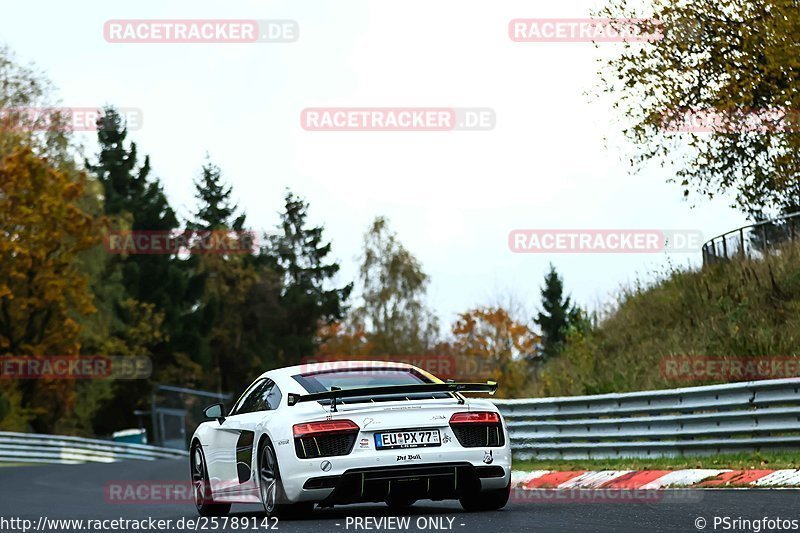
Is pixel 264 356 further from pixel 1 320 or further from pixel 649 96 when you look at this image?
pixel 649 96

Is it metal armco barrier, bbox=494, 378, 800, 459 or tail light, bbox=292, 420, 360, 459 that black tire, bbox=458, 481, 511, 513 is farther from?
metal armco barrier, bbox=494, 378, 800, 459

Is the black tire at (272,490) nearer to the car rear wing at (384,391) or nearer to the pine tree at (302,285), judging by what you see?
the car rear wing at (384,391)

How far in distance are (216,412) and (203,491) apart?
77 cm

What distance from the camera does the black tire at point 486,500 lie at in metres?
10.6

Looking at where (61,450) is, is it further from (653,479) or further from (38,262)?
(653,479)

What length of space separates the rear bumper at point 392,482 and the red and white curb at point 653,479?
377 cm

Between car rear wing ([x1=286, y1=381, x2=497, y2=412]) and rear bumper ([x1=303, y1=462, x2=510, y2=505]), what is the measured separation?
53 cm

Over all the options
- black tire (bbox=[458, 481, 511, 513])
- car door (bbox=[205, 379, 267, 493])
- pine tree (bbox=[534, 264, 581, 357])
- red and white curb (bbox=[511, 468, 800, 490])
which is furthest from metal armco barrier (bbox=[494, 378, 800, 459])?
pine tree (bbox=[534, 264, 581, 357])

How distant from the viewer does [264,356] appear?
8769 cm

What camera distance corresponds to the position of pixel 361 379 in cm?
1088

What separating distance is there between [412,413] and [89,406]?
50.3 m

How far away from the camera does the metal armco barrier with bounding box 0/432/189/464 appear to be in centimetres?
3809

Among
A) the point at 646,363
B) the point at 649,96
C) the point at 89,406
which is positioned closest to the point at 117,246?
the point at 89,406

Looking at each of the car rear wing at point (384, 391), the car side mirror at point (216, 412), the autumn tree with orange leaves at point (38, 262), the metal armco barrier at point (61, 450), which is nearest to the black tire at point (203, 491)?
the car side mirror at point (216, 412)
